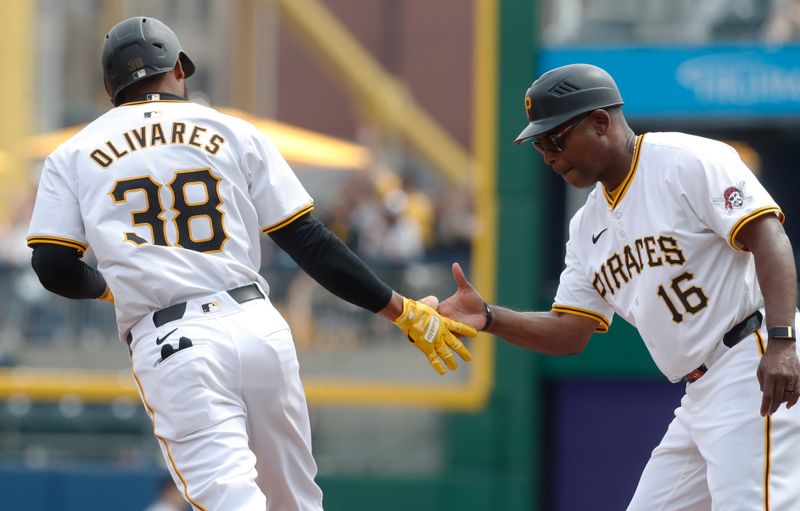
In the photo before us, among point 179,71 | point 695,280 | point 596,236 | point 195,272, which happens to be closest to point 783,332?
point 695,280

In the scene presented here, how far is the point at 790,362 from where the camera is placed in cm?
399

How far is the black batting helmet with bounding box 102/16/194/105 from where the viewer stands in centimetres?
441

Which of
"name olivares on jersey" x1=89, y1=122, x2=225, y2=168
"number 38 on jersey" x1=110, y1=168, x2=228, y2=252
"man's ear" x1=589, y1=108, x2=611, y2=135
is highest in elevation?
"man's ear" x1=589, y1=108, x2=611, y2=135

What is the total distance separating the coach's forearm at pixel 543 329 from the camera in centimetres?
495

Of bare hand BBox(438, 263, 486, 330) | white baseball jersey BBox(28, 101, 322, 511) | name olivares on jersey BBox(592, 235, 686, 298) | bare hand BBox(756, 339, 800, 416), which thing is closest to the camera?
bare hand BBox(756, 339, 800, 416)

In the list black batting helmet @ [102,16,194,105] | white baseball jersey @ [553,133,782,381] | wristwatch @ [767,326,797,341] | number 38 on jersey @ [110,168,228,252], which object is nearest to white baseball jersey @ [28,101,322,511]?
number 38 on jersey @ [110,168,228,252]

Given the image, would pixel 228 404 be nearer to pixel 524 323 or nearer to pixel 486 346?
pixel 524 323

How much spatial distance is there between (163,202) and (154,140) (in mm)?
212

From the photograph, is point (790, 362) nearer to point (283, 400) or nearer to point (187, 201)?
point (283, 400)

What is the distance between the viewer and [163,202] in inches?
165

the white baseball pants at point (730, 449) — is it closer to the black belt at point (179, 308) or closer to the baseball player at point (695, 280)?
the baseball player at point (695, 280)

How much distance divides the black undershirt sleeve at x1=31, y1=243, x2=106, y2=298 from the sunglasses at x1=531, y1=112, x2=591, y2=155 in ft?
5.20

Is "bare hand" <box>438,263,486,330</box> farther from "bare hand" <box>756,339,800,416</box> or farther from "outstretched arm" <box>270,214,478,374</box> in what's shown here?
"bare hand" <box>756,339,800,416</box>

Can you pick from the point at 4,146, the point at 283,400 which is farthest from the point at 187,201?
the point at 4,146
